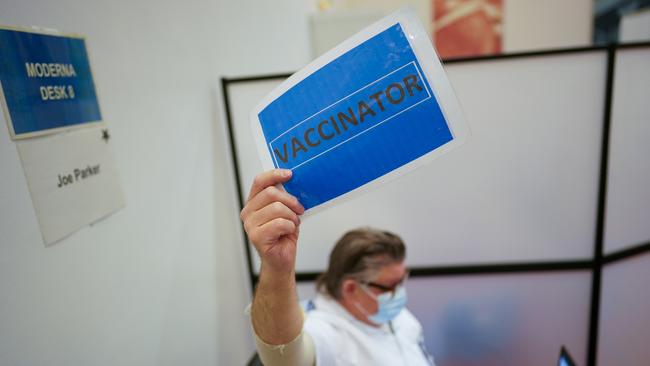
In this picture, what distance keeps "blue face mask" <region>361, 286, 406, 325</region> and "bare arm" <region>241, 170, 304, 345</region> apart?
398 millimetres

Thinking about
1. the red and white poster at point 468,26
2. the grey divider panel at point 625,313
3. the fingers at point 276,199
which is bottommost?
the grey divider panel at point 625,313

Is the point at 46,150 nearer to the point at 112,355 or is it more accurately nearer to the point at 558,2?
the point at 112,355

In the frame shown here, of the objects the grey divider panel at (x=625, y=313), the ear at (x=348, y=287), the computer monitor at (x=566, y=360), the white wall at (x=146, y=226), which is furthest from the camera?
the grey divider panel at (x=625, y=313)

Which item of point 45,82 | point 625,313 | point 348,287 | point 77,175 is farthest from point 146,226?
point 625,313

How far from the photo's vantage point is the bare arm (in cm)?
56

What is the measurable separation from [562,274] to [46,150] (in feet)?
4.91

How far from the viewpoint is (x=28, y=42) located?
0.60 m

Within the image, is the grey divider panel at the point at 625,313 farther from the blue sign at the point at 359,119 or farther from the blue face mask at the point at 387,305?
the blue sign at the point at 359,119

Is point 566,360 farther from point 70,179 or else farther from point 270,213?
point 70,179

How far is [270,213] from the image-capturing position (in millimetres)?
559

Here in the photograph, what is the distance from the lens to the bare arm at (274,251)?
1.82 ft

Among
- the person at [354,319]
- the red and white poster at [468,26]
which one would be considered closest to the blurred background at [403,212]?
the person at [354,319]

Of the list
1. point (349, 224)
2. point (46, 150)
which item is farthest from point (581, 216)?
point (46, 150)

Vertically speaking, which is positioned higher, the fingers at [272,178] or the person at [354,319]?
the fingers at [272,178]
